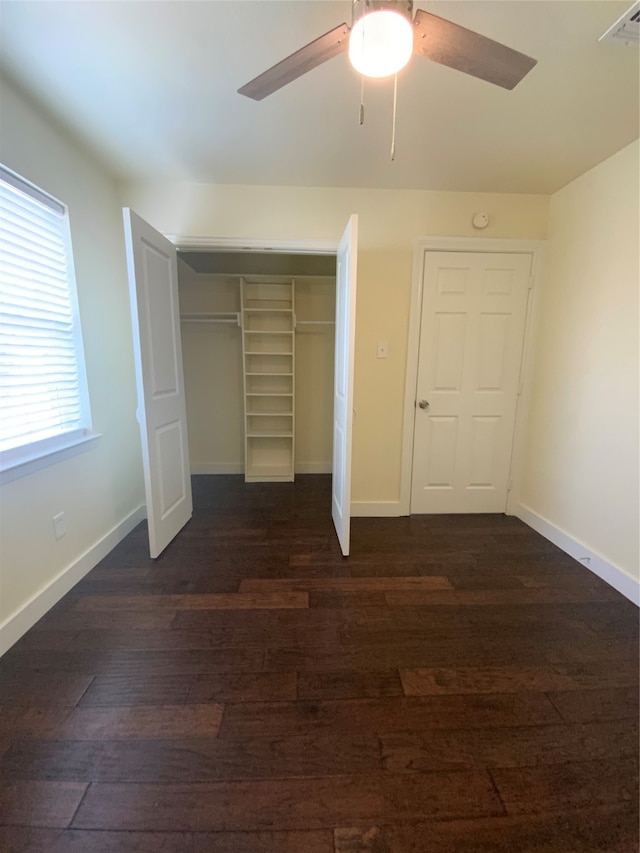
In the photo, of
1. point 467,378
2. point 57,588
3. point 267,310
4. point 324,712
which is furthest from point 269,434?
point 324,712

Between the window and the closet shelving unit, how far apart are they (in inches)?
67.6

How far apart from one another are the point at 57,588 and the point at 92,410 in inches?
40.8

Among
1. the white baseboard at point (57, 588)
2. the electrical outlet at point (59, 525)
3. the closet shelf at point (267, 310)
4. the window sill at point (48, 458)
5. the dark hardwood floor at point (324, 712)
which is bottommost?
the dark hardwood floor at point (324, 712)

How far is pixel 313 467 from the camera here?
396cm

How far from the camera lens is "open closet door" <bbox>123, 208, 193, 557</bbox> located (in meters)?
1.94

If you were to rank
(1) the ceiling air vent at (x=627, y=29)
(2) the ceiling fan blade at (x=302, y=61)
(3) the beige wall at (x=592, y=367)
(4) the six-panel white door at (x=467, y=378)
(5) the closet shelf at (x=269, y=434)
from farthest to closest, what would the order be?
(5) the closet shelf at (x=269, y=434) < (4) the six-panel white door at (x=467, y=378) < (3) the beige wall at (x=592, y=367) < (1) the ceiling air vent at (x=627, y=29) < (2) the ceiling fan blade at (x=302, y=61)

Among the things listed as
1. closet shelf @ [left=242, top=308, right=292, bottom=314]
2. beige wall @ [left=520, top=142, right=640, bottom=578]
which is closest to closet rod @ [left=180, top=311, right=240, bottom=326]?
closet shelf @ [left=242, top=308, right=292, bottom=314]

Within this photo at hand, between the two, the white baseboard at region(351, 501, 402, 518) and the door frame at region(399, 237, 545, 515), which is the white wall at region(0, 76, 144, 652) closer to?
the white baseboard at region(351, 501, 402, 518)

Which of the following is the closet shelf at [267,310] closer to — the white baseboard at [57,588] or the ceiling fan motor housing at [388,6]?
the white baseboard at [57,588]

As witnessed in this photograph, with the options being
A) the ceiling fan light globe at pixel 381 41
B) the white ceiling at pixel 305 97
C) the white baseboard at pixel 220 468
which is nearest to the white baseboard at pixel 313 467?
the white baseboard at pixel 220 468

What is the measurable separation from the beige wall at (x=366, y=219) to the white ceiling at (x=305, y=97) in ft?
0.37

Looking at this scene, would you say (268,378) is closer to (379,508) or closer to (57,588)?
(379,508)

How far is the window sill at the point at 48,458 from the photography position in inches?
59.1

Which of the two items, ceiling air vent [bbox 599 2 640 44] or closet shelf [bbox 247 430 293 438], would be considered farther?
closet shelf [bbox 247 430 293 438]
